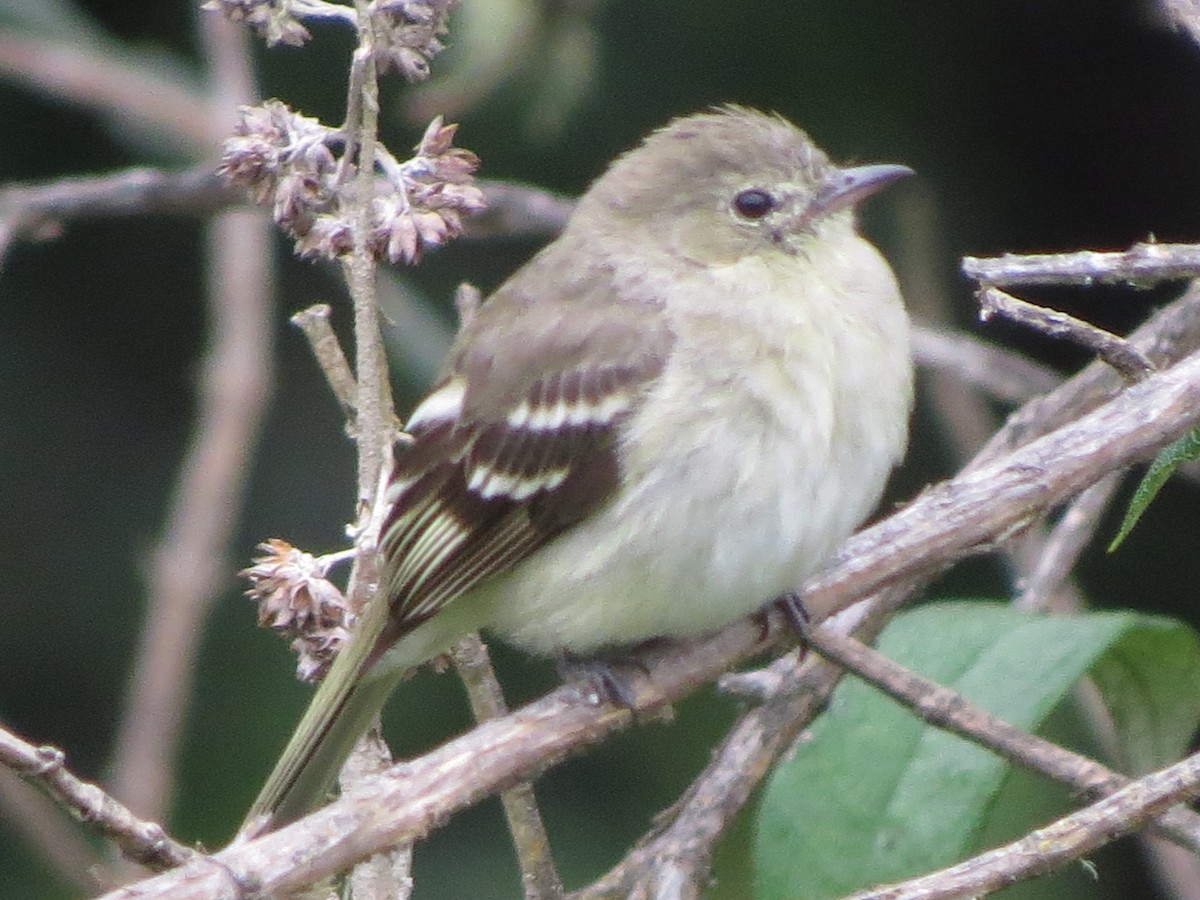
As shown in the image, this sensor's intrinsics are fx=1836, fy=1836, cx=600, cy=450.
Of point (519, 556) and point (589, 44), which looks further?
point (589, 44)

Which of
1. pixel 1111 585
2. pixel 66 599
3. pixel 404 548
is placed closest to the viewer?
pixel 404 548

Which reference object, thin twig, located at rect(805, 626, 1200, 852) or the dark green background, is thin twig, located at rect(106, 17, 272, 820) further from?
thin twig, located at rect(805, 626, 1200, 852)

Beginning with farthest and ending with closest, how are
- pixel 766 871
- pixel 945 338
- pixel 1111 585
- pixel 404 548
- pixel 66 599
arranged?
pixel 66 599 < pixel 1111 585 < pixel 945 338 < pixel 404 548 < pixel 766 871

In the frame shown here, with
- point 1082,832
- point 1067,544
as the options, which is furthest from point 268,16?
point 1067,544

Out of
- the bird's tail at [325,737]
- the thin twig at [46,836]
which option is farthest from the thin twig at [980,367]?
the thin twig at [46,836]

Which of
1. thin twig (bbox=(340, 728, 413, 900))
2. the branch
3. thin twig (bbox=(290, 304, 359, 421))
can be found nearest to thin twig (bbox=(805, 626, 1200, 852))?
the branch

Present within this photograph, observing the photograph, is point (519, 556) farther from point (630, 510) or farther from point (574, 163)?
point (574, 163)

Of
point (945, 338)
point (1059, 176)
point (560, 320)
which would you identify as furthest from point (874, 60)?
point (560, 320)

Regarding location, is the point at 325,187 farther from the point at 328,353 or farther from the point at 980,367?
the point at 980,367
